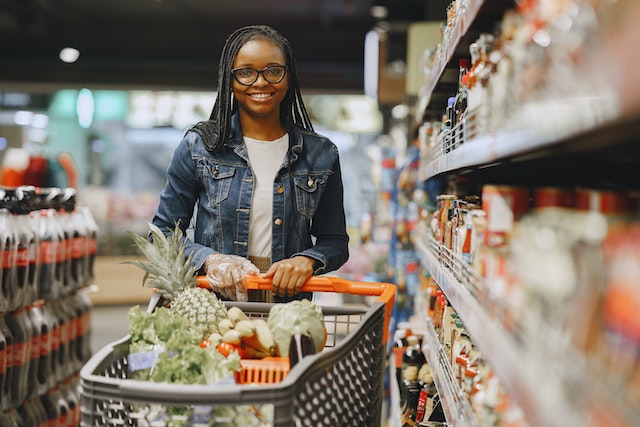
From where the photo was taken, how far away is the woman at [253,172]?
2564 millimetres

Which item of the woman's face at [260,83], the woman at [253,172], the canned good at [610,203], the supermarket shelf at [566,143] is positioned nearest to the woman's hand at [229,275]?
the woman at [253,172]

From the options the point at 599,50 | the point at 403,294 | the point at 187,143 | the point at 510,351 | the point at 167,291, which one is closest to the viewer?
the point at 599,50

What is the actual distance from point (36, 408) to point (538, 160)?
9.59ft

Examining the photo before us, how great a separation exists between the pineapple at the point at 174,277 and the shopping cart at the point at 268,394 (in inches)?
11.6

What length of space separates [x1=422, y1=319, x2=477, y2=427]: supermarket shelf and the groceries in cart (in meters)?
0.39

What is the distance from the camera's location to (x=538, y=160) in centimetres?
182

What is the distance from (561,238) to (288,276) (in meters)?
1.26

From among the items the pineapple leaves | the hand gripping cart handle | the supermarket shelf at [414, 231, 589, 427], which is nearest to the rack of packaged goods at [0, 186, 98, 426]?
the pineapple leaves

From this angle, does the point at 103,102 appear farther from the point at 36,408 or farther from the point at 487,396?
the point at 487,396

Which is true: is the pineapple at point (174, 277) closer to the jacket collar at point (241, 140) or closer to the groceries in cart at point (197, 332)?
the groceries in cart at point (197, 332)

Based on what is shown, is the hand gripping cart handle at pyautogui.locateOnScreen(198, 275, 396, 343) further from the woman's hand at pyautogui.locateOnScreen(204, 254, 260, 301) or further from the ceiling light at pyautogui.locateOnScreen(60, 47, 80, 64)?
the ceiling light at pyautogui.locateOnScreen(60, 47, 80, 64)

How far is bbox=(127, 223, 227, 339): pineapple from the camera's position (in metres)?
2.06

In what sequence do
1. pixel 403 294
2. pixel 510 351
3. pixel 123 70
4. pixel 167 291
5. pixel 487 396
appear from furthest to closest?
1. pixel 123 70
2. pixel 403 294
3. pixel 167 291
4. pixel 487 396
5. pixel 510 351

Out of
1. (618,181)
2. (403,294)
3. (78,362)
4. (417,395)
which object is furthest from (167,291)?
(403,294)
